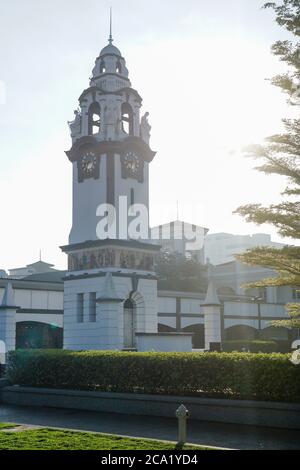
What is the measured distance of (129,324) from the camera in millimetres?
27203

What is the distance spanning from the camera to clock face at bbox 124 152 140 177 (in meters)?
27.9

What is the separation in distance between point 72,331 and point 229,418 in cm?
1391

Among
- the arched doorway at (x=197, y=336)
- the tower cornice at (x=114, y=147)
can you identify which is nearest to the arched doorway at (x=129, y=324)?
the tower cornice at (x=114, y=147)

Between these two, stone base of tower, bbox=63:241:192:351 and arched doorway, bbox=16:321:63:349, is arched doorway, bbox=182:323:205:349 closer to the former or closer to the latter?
arched doorway, bbox=16:321:63:349

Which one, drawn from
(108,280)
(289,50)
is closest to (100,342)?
(108,280)

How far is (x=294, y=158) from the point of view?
1466cm

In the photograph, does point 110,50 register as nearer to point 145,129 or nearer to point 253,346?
point 145,129

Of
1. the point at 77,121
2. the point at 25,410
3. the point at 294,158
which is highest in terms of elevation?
the point at 77,121

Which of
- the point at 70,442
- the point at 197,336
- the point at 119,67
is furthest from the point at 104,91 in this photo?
the point at 197,336

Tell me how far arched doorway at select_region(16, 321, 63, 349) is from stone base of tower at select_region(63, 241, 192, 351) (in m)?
9.17

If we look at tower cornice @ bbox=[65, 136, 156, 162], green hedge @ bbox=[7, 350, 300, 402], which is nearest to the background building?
tower cornice @ bbox=[65, 136, 156, 162]

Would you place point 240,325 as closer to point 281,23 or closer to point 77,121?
point 77,121

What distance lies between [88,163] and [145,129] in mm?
3525

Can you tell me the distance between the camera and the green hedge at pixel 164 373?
14344 millimetres
